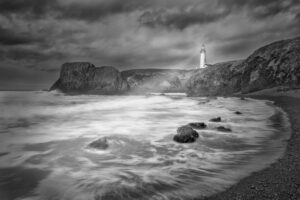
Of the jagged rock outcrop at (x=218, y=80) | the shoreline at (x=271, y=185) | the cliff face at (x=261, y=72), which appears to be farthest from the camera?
the jagged rock outcrop at (x=218, y=80)

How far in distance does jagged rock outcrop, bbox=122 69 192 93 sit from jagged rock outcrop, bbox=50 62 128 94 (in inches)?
497

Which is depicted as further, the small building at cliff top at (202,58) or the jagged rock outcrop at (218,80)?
the small building at cliff top at (202,58)

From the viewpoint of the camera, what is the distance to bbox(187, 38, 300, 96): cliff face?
5800 centimetres

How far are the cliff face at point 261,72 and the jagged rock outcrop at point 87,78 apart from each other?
302 ft

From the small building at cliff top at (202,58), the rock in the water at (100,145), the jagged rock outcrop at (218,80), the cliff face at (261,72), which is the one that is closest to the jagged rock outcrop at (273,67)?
the cliff face at (261,72)

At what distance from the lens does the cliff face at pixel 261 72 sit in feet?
190

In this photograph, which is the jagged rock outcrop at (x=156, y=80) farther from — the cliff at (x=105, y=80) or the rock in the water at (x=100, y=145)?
the rock in the water at (x=100, y=145)

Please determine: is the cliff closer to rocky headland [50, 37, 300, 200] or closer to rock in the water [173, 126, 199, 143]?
rocky headland [50, 37, 300, 200]

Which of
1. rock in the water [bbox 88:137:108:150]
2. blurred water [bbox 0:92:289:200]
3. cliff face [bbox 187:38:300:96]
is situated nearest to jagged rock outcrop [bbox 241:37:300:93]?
cliff face [bbox 187:38:300:96]

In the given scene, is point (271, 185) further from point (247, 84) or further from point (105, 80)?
point (105, 80)

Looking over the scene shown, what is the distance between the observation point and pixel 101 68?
574ft

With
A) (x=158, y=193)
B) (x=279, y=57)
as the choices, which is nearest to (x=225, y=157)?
(x=158, y=193)

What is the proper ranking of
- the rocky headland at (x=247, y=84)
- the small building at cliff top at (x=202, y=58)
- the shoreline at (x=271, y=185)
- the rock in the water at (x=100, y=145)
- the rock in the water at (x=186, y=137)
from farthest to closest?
the small building at cliff top at (x=202, y=58)
the rock in the water at (x=186, y=137)
the rock in the water at (x=100, y=145)
the rocky headland at (x=247, y=84)
the shoreline at (x=271, y=185)

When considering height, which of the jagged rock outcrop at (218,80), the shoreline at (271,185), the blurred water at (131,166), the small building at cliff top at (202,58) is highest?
the small building at cliff top at (202,58)
